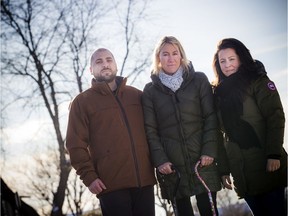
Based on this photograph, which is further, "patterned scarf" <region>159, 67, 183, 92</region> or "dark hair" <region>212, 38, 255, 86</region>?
"patterned scarf" <region>159, 67, 183, 92</region>

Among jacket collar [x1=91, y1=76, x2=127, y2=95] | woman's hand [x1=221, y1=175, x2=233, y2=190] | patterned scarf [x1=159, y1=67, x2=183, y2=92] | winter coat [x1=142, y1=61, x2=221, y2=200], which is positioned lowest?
woman's hand [x1=221, y1=175, x2=233, y2=190]

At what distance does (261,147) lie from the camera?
3166 millimetres

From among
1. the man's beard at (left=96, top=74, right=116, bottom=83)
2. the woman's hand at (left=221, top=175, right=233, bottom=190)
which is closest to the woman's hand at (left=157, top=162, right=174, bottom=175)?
the woman's hand at (left=221, top=175, right=233, bottom=190)

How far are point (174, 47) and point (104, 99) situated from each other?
1.00 m

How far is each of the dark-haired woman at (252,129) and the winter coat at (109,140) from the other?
3.02 feet

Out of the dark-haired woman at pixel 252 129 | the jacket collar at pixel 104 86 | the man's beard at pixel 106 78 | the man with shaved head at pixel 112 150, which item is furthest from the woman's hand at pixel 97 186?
the dark-haired woman at pixel 252 129

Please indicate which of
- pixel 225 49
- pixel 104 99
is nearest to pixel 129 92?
pixel 104 99

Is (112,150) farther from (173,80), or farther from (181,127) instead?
(173,80)

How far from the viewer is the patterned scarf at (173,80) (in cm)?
351

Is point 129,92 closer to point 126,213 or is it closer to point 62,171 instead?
point 126,213

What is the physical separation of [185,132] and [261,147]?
0.76 metres

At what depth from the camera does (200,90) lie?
3.47 metres

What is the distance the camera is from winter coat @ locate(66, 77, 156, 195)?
3.42m

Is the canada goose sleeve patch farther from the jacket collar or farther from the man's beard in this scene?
the man's beard
